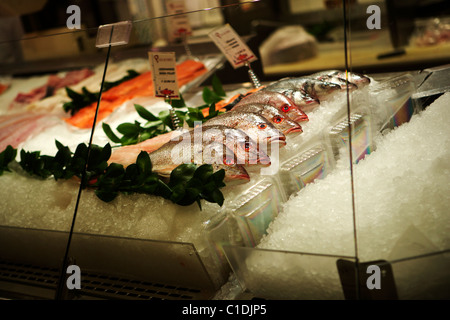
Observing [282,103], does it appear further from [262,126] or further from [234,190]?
[234,190]

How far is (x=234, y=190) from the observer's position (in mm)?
1260

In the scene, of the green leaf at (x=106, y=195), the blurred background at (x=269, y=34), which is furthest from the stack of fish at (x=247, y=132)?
the blurred background at (x=269, y=34)

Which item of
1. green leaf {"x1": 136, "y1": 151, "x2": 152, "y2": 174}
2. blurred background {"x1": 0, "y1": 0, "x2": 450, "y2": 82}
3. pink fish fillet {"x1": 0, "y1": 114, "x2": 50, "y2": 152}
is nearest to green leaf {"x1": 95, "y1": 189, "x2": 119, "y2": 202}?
green leaf {"x1": 136, "y1": 151, "x2": 152, "y2": 174}

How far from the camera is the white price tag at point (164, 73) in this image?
168 centimetres

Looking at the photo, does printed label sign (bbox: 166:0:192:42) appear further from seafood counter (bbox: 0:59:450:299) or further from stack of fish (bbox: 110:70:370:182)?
stack of fish (bbox: 110:70:370:182)

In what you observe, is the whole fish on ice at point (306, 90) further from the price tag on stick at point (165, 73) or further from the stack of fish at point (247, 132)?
the price tag on stick at point (165, 73)

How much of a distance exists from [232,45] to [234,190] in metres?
0.94

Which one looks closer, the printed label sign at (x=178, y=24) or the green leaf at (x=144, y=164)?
the green leaf at (x=144, y=164)

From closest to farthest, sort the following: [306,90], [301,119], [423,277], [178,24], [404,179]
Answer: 1. [423,277]
2. [404,179]
3. [301,119]
4. [306,90]
5. [178,24]

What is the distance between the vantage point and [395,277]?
36.2 inches

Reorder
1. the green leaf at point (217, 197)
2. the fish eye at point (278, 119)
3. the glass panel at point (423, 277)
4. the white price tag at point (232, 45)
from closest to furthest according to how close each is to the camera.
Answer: the glass panel at point (423, 277) < the green leaf at point (217, 197) < the fish eye at point (278, 119) < the white price tag at point (232, 45)

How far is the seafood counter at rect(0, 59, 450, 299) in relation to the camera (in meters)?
1.09

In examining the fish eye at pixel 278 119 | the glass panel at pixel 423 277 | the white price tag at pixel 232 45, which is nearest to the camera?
the glass panel at pixel 423 277

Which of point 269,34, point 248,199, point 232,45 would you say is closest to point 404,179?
point 248,199
